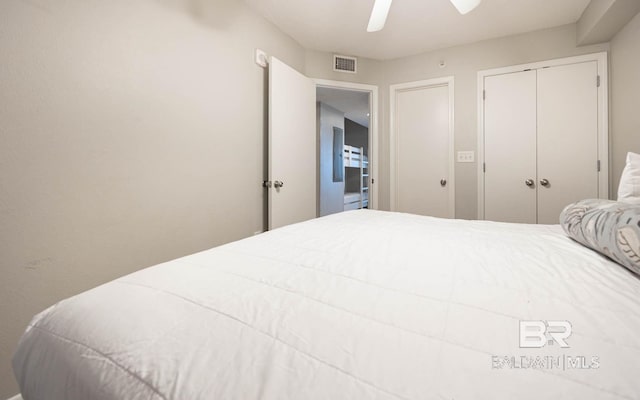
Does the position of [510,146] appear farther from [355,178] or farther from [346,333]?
[355,178]

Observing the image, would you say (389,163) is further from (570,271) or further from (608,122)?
(570,271)

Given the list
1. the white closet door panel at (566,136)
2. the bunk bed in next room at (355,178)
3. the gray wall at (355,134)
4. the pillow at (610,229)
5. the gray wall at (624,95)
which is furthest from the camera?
the gray wall at (355,134)

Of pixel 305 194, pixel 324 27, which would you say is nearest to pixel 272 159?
pixel 305 194

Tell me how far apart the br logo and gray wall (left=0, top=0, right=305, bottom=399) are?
1.72 metres

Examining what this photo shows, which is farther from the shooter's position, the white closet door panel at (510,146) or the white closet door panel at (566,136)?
the white closet door panel at (510,146)

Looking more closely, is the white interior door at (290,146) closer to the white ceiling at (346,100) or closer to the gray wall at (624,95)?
the white ceiling at (346,100)

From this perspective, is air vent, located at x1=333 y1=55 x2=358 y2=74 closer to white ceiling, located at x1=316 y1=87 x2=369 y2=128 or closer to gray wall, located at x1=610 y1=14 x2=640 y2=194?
white ceiling, located at x1=316 y1=87 x2=369 y2=128

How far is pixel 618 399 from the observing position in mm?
318

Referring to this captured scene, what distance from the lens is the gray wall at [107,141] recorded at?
3.57 ft

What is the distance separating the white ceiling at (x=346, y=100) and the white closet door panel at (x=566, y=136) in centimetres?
214

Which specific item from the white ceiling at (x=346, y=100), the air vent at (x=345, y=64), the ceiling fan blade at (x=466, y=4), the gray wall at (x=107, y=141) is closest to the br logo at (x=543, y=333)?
the gray wall at (x=107, y=141)

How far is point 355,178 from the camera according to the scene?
275 inches

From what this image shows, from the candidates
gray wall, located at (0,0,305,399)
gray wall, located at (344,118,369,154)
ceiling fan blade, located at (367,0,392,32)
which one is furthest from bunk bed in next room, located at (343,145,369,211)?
gray wall, located at (0,0,305,399)

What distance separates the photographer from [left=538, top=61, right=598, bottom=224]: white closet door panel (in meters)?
2.43
